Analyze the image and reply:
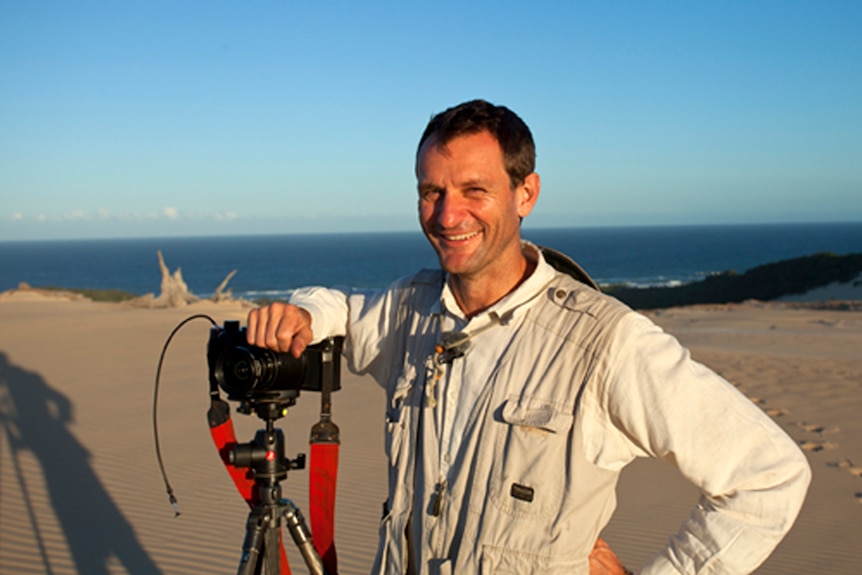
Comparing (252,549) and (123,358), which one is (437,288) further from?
(123,358)

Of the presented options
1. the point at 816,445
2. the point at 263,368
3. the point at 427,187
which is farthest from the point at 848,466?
the point at 263,368

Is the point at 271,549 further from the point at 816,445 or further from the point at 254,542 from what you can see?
the point at 816,445

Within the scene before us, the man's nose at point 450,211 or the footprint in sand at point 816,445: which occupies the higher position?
the man's nose at point 450,211

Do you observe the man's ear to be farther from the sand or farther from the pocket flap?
the sand

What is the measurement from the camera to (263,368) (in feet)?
6.48

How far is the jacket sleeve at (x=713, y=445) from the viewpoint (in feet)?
5.08

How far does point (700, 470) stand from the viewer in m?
1.57

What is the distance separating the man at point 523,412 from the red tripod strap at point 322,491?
0.88 ft

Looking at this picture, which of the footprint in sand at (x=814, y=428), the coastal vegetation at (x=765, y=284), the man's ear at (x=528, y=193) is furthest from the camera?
the coastal vegetation at (x=765, y=284)

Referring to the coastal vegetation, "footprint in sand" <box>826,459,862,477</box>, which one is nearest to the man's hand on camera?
"footprint in sand" <box>826,459,862,477</box>

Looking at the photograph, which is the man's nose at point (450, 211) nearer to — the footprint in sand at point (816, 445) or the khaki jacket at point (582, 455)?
the khaki jacket at point (582, 455)

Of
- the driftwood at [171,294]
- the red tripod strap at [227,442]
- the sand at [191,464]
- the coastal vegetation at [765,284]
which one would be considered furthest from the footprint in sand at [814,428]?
the coastal vegetation at [765,284]

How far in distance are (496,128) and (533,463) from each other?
84 cm

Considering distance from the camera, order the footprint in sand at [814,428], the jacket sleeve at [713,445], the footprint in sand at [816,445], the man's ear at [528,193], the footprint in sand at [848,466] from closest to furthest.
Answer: the jacket sleeve at [713,445] < the man's ear at [528,193] < the footprint in sand at [848,466] < the footprint in sand at [816,445] < the footprint in sand at [814,428]
